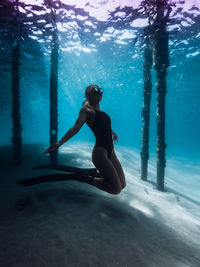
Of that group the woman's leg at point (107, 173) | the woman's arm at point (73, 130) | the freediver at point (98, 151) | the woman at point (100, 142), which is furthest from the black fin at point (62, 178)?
the woman's arm at point (73, 130)

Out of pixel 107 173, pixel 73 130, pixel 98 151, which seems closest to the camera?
pixel 73 130

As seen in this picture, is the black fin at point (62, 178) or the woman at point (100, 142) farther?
the black fin at point (62, 178)

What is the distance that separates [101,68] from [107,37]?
1005 centimetres

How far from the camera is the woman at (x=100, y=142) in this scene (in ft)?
10.3

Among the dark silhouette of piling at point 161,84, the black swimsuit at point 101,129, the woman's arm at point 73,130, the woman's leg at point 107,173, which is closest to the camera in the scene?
the woman's arm at point 73,130

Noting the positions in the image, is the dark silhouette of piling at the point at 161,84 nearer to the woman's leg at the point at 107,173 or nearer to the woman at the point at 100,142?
the woman at the point at 100,142

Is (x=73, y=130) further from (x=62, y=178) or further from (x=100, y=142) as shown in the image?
(x=62, y=178)

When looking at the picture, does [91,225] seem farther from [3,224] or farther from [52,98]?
[52,98]

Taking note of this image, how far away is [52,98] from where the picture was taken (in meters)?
9.91

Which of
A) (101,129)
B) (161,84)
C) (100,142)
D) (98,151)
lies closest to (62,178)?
(98,151)

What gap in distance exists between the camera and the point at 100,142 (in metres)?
3.40

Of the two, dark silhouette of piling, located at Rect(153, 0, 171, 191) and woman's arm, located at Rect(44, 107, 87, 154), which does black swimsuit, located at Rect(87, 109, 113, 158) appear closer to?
woman's arm, located at Rect(44, 107, 87, 154)

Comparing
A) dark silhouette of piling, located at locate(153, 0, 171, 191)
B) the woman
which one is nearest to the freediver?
the woman

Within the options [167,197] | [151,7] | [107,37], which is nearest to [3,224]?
[167,197]
